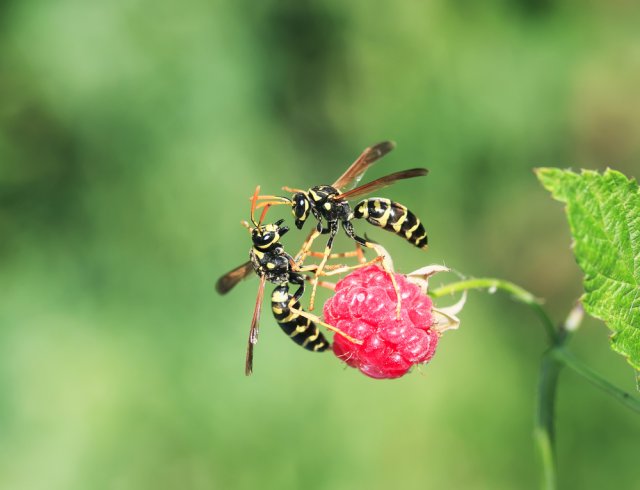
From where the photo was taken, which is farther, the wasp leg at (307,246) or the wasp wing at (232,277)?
the wasp wing at (232,277)

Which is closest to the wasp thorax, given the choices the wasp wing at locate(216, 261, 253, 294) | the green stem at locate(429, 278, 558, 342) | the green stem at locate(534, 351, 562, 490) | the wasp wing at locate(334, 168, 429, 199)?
the wasp wing at locate(334, 168, 429, 199)

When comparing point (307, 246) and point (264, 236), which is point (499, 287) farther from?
point (264, 236)

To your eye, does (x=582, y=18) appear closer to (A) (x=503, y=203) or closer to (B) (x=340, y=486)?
(A) (x=503, y=203)

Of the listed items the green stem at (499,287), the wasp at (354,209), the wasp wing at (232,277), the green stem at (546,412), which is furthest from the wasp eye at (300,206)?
the green stem at (546,412)

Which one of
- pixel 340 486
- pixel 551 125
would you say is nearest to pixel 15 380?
pixel 340 486

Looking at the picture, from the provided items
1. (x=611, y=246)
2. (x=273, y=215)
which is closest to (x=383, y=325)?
(x=611, y=246)

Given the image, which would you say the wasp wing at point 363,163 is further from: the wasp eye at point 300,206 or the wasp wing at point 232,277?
the wasp wing at point 232,277

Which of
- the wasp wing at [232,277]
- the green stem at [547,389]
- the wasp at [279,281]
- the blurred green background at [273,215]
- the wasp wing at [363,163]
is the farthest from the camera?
the blurred green background at [273,215]
